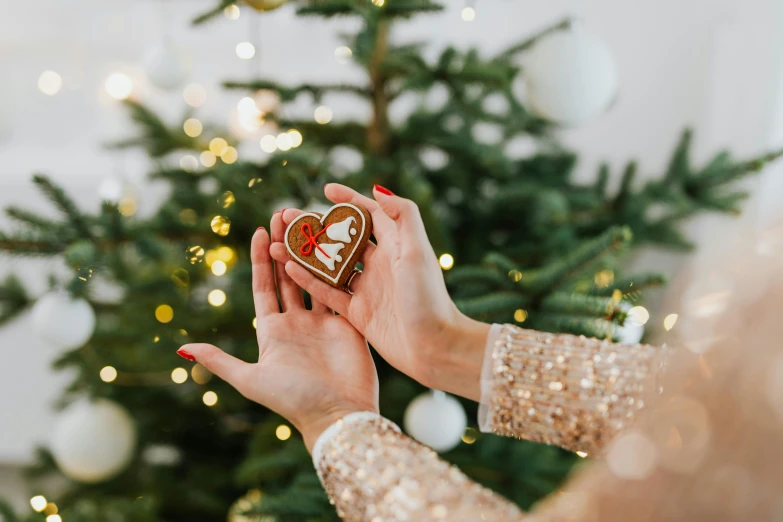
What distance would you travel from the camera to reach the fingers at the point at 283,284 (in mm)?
639

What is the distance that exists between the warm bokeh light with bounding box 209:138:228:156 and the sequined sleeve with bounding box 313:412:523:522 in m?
0.74

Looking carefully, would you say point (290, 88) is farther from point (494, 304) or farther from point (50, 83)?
point (50, 83)

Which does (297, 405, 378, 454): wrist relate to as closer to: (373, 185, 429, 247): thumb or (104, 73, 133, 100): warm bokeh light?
(373, 185, 429, 247): thumb

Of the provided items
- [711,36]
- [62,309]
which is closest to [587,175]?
[711,36]

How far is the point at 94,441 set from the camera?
981 mm

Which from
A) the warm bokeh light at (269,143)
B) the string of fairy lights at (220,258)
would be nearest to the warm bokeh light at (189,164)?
the string of fairy lights at (220,258)

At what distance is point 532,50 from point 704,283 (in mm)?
665

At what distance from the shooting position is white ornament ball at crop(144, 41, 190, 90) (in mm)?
1053

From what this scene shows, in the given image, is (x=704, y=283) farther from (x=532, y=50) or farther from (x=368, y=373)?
(x=532, y=50)

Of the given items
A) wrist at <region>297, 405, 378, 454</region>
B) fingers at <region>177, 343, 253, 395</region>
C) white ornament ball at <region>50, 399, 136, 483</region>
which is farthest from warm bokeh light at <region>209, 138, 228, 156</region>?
wrist at <region>297, 405, 378, 454</region>

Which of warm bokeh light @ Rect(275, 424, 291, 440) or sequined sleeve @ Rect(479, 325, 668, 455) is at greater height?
sequined sleeve @ Rect(479, 325, 668, 455)

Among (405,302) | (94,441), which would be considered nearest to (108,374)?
(94,441)

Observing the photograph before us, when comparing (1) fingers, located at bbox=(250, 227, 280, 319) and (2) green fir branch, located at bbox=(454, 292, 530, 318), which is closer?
(1) fingers, located at bbox=(250, 227, 280, 319)

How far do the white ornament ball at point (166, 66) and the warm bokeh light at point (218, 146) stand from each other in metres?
0.12
